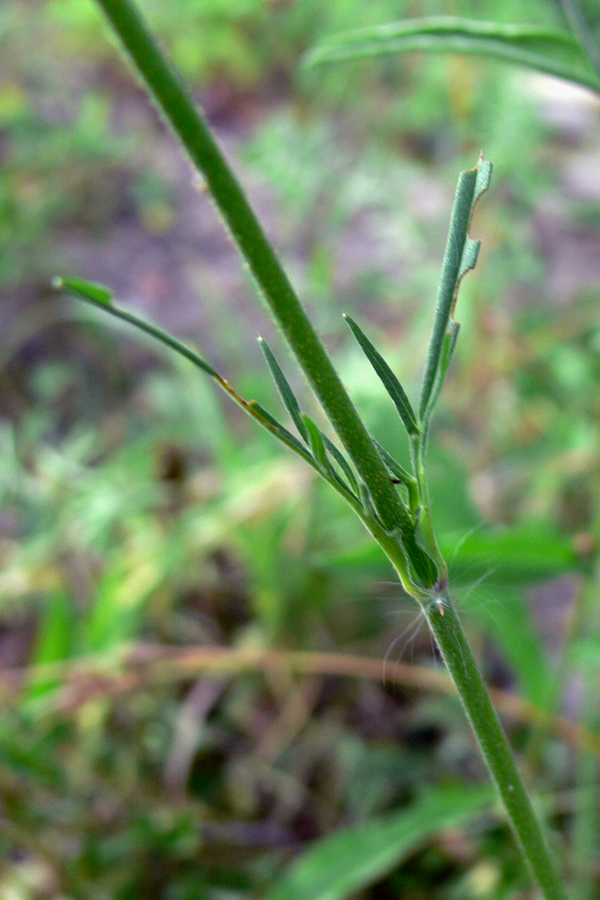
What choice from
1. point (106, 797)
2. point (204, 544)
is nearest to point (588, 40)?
point (204, 544)

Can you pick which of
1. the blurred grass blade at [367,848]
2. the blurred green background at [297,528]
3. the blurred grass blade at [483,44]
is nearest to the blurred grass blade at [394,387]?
the blurred green background at [297,528]

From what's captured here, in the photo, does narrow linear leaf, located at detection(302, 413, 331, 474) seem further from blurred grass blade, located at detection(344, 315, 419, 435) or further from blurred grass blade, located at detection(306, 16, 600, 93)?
blurred grass blade, located at detection(306, 16, 600, 93)

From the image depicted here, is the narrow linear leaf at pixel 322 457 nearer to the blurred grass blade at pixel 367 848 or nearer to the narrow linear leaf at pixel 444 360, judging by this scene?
the narrow linear leaf at pixel 444 360

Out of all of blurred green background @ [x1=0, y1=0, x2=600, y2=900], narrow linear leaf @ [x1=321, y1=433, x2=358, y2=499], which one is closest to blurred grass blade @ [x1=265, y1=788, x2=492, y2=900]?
blurred green background @ [x1=0, y1=0, x2=600, y2=900]

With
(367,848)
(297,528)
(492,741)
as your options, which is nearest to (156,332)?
(492,741)


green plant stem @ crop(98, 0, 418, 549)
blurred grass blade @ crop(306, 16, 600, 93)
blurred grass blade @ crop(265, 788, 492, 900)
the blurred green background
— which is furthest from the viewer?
the blurred green background

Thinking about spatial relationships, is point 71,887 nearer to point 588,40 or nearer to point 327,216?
point 588,40
